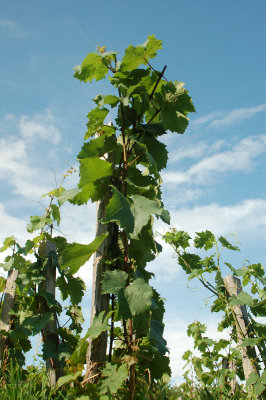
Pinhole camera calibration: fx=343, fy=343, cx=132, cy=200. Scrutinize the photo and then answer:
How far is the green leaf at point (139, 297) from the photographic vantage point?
5.14 feet

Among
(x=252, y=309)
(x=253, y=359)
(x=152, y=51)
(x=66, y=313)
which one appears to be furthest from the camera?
(x=252, y=309)

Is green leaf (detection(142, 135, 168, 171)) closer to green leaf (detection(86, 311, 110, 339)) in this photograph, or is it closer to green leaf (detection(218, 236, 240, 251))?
green leaf (detection(86, 311, 110, 339))

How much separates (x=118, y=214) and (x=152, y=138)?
0.73 meters

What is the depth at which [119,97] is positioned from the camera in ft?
6.75

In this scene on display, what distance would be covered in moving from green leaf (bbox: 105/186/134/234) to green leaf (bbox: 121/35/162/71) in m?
0.90

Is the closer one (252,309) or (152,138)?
(152,138)

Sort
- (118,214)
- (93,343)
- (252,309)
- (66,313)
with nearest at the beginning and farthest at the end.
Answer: (118,214)
(93,343)
(66,313)
(252,309)

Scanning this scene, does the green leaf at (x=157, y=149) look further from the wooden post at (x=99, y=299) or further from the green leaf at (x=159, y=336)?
the green leaf at (x=159, y=336)

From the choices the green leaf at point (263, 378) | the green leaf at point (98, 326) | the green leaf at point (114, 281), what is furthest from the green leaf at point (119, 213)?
the green leaf at point (263, 378)

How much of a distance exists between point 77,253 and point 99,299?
337mm

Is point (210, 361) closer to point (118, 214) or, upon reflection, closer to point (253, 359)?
point (253, 359)

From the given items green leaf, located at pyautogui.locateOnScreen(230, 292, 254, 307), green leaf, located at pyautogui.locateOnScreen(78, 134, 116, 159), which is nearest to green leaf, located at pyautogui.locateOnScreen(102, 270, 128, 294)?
green leaf, located at pyautogui.locateOnScreen(78, 134, 116, 159)

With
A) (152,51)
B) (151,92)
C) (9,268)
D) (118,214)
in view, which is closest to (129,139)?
(151,92)

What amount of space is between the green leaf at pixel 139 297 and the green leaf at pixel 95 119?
3.51 ft
